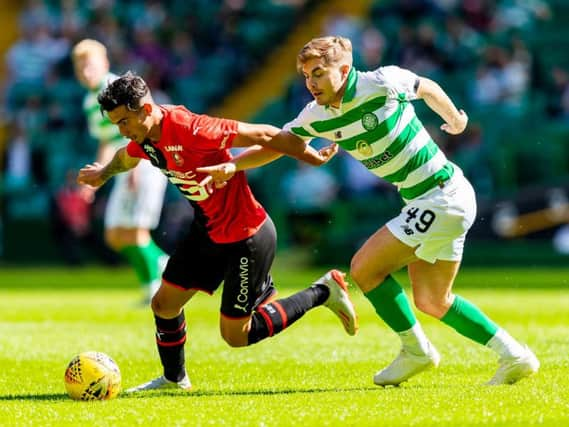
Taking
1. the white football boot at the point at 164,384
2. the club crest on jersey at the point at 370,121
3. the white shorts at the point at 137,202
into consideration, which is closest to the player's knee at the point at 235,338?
the white football boot at the point at 164,384

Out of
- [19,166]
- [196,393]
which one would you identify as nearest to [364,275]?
[196,393]

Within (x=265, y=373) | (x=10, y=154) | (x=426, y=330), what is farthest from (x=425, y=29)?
(x=265, y=373)

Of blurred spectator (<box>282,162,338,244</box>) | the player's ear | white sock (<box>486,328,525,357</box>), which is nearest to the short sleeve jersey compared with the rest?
the player's ear

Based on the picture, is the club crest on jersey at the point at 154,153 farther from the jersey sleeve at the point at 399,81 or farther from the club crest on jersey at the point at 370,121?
the jersey sleeve at the point at 399,81

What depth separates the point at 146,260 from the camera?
12188 millimetres

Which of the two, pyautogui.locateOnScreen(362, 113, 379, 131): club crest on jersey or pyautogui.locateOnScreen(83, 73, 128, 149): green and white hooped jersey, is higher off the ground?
pyautogui.locateOnScreen(362, 113, 379, 131): club crest on jersey

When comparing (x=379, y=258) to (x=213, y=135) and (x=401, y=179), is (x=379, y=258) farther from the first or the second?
(x=213, y=135)

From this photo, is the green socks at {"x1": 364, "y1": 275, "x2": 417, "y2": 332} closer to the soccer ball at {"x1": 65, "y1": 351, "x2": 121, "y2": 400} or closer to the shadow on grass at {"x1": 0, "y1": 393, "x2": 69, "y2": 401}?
the soccer ball at {"x1": 65, "y1": 351, "x2": 121, "y2": 400}

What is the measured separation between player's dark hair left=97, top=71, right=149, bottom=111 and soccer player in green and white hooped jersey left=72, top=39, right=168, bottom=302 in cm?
495

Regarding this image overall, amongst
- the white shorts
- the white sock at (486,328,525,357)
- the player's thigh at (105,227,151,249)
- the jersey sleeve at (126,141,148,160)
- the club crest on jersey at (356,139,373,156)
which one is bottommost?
the player's thigh at (105,227,151,249)

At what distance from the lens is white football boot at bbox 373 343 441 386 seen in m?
7.46

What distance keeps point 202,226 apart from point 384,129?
4.15 feet

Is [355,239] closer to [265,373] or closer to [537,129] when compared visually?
[537,129]

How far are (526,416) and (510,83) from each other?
14.8 m
